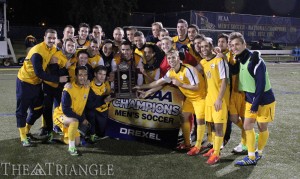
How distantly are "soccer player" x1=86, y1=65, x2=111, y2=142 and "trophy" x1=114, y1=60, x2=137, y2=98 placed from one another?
0.72ft

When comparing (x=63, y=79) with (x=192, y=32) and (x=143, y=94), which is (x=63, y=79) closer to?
(x=143, y=94)

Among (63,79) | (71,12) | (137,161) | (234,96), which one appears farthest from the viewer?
(71,12)

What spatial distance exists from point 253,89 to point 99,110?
7.84 feet

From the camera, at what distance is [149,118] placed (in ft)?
17.5

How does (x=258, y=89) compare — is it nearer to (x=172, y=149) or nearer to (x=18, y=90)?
(x=172, y=149)

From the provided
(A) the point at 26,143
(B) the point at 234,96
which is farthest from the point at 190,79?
(A) the point at 26,143

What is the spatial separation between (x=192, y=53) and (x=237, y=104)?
3.79 feet

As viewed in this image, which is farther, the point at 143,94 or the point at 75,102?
the point at 143,94

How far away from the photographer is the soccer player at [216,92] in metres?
4.39

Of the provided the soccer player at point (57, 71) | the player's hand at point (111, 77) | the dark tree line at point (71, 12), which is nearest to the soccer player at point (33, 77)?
the soccer player at point (57, 71)

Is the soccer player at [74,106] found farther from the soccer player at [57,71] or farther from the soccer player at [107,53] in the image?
the soccer player at [107,53]

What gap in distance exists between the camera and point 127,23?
3394cm

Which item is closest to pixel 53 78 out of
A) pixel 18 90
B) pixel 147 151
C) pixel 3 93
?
pixel 18 90

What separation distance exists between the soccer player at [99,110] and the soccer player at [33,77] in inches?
19.7
